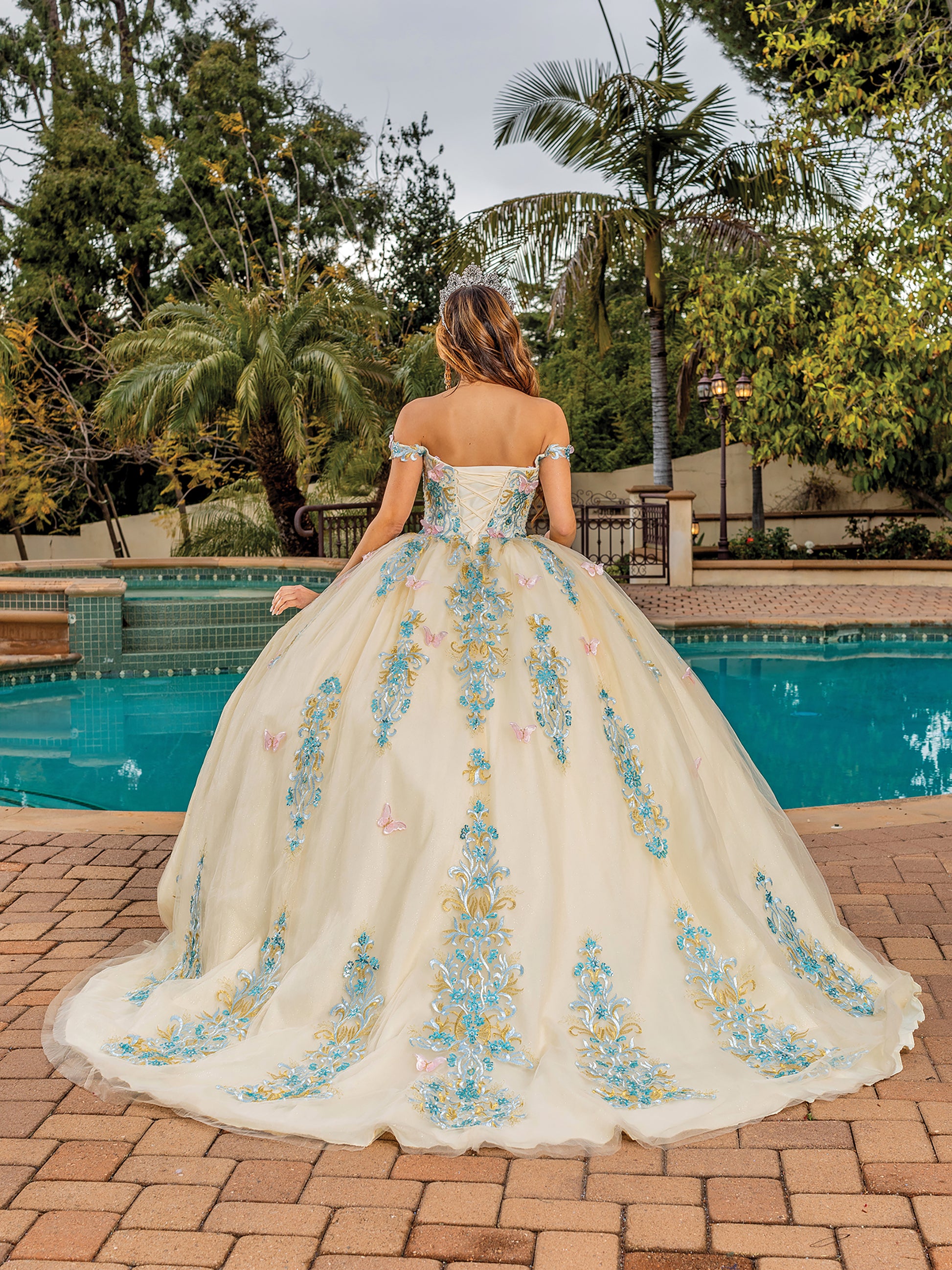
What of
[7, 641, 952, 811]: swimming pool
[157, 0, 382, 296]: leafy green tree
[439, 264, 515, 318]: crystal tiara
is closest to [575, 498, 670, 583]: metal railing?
[7, 641, 952, 811]: swimming pool

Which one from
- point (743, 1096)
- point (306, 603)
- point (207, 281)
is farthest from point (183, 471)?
point (743, 1096)

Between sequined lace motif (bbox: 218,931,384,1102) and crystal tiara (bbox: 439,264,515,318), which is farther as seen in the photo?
crystal tiara (bbox: 439,264,515,318)

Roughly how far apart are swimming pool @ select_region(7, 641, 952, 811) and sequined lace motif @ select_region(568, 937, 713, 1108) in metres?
3.71

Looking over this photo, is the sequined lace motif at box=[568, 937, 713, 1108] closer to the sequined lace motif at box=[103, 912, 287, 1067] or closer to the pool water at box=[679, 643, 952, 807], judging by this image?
the sequined lace motif at box=[103, 912, 287, 1067]

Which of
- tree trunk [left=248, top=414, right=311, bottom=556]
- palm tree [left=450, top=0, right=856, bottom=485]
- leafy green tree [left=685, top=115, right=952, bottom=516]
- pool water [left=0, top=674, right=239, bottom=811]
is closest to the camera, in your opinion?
pool water [left=0, top=674, right=239, bottom=811]

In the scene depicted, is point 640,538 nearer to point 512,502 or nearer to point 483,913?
point 512,502

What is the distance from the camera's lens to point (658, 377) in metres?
18.0

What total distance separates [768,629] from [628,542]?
6903 millimetres

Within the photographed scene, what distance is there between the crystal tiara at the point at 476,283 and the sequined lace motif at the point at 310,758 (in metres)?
1.10

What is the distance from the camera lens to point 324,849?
2.74 m

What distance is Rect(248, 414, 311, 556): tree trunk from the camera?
50.7ft

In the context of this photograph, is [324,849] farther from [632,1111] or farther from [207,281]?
[207,281]

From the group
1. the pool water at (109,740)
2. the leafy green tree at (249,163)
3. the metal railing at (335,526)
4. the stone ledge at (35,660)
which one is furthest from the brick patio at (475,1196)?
the leafy green tree at (249,163)

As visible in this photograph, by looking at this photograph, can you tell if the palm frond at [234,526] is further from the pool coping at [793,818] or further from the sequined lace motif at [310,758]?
the sequined lace motif at [310,758]
